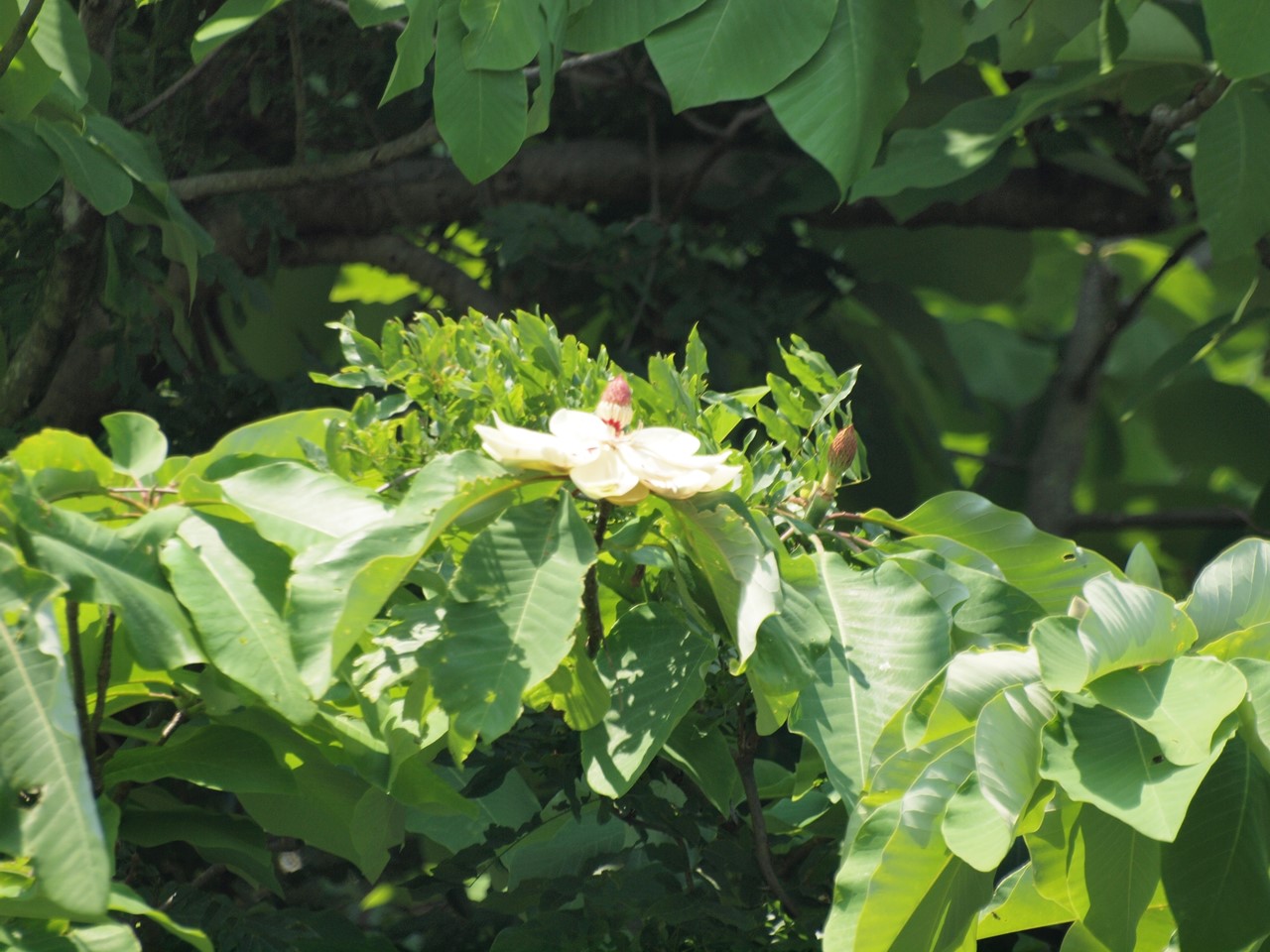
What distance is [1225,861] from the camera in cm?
86

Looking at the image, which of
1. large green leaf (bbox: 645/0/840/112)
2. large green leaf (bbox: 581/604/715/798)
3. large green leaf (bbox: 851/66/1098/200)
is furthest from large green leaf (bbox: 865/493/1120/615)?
large green leaf (bbox: 851/66/1098/200)

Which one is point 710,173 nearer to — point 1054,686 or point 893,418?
point 893,418

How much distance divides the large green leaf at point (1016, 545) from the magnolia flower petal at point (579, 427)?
285mm

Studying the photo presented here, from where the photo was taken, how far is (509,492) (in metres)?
0.86

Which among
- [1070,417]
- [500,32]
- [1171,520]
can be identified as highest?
[500,32]

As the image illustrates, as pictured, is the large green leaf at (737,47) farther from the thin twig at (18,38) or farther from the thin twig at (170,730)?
the thin twig at (170,730)

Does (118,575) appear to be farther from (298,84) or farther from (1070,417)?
(1070,417)

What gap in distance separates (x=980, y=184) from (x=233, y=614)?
1.54 m

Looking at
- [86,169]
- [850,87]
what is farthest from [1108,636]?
[86,169]

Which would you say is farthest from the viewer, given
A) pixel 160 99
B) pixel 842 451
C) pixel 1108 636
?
pixel 160 99

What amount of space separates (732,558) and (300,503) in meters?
0.27

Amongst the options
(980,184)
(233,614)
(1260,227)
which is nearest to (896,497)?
(980,184)

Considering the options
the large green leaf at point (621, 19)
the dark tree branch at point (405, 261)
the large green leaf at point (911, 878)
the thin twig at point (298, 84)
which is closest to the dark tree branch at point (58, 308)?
the thin twig at point (298, 84)

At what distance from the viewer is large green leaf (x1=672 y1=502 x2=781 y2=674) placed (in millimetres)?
855
